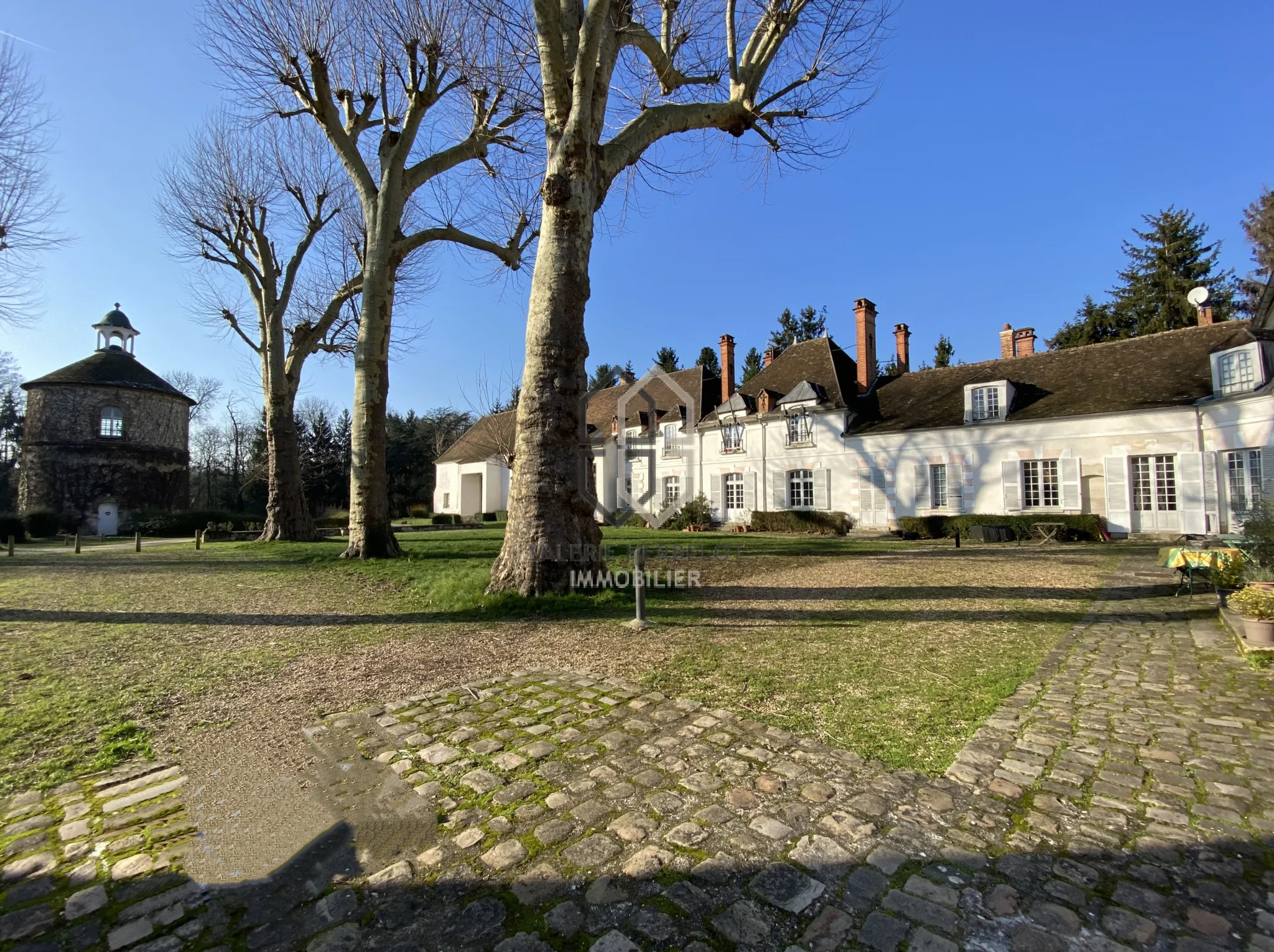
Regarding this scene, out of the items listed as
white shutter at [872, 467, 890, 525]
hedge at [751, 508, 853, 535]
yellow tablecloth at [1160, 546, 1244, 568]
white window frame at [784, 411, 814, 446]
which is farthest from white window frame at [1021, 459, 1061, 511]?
yellow tablecloth at [1160, 546, 1244, 568]

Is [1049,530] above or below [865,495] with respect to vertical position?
below

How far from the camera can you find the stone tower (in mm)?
27281

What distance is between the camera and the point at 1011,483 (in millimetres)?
19016

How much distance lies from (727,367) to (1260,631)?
23.6m

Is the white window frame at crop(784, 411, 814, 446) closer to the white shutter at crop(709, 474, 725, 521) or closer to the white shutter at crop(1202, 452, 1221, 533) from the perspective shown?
the white shutter at crop(709, 474, 725, 521)

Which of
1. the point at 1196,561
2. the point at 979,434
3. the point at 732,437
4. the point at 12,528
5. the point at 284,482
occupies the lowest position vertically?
the point at 1196,561

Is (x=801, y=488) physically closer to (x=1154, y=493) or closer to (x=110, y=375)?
(x=1154, y=493)

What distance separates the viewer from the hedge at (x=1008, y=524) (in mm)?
17141

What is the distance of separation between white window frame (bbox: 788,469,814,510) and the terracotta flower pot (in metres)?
18.9

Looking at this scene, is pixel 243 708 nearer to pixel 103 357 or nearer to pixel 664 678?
pixel 664 678

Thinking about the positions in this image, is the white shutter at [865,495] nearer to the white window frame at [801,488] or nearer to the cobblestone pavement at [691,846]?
the white window frame at [801,488]

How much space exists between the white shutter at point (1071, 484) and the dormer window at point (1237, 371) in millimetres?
3695

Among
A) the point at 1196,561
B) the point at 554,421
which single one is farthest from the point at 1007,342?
the point at 554,421

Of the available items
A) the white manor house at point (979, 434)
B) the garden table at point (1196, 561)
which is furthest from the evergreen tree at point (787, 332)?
the garden table at point (1196, 561)
